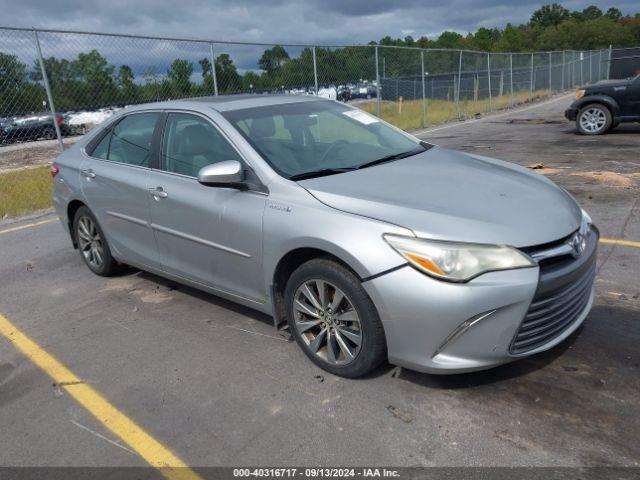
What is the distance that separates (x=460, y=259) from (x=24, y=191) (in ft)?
32.0

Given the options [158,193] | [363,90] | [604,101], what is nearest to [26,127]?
[158,193]

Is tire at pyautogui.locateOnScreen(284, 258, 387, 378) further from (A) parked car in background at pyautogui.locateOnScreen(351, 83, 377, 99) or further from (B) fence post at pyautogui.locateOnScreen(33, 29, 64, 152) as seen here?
(A) parked car in background at pyautogui.locateOnScreen(351, 83, 377, 99)

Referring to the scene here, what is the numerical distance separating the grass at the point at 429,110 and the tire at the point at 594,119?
567cm

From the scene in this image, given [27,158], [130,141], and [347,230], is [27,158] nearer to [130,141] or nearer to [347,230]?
[130,141]

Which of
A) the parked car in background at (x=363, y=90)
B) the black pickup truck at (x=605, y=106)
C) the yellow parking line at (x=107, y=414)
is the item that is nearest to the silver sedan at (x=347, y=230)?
the yellow parking line at (x=107, y=414)

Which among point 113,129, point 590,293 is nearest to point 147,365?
point 113,129

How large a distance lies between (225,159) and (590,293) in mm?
2471

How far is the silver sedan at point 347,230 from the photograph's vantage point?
2707 millimetres

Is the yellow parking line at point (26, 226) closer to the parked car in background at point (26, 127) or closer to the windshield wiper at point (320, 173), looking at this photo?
the parked car in background at point (26, 127)

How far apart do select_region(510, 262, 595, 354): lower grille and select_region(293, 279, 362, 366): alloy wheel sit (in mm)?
850

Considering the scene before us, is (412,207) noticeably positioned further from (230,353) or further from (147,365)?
(147,365)

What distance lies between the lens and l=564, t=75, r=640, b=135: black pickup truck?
472 inches

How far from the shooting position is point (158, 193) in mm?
4055

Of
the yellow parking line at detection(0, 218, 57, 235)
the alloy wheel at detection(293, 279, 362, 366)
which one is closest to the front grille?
the alloy wheel at detection(293, 279, 362, 366)
